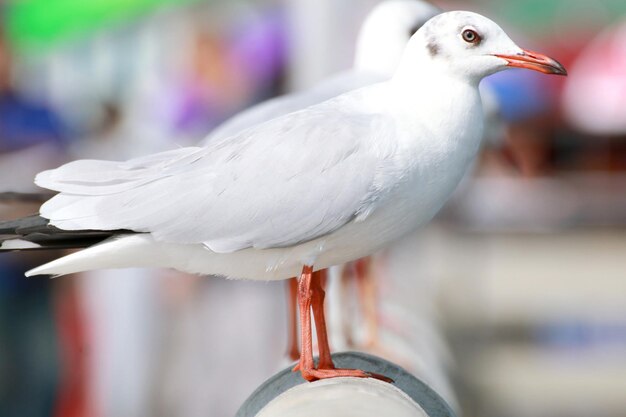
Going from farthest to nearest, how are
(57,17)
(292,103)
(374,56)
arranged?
1. (57,17)
2. (374,56)
3. (292,103)

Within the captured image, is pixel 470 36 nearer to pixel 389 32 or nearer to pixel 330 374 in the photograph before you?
pixel 330 374

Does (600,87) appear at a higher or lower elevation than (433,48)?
higher

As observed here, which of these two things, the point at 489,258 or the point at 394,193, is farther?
the point at 489,258

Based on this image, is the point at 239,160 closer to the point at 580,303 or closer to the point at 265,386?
the point at 265,386

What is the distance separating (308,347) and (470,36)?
0.57 meters

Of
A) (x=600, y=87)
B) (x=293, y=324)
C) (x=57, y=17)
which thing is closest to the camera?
(x=293, y=324)

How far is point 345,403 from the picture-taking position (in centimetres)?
216

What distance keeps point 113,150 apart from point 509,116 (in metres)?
2.76

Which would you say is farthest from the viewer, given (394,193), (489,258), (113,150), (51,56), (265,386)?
(489,258)

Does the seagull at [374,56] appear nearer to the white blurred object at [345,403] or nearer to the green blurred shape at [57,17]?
the white blurred object at [345,403]

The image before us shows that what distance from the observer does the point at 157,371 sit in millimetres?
6418

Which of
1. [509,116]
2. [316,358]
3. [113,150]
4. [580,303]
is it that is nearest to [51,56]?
[113,150]

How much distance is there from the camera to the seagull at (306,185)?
7.48 feet

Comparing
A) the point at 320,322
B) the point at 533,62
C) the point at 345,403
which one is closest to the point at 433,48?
the point at 533,62
